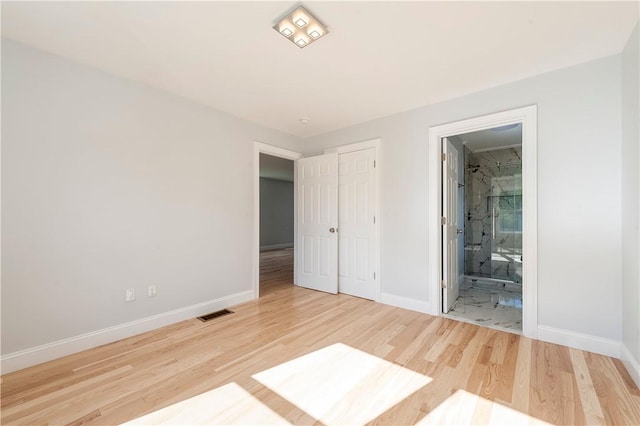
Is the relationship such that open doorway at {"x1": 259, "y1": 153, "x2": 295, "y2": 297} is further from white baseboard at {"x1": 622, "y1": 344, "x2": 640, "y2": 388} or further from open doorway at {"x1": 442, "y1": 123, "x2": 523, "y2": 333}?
white baseboard at {"x1": 622, "y1": 344, "x2": 640, "y2": 388}

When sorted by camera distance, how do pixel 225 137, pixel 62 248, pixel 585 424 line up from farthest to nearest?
pixel 225 137, pixel 62 248, pixel 585 424

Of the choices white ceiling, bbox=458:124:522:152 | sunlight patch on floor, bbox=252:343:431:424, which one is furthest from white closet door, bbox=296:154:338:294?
white ceiling, bbox=458:124:522:152

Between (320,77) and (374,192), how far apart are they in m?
1.68

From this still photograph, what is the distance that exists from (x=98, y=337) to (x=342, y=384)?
7.31ft

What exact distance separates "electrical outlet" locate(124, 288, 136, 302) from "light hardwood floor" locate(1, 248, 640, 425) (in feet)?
1.24

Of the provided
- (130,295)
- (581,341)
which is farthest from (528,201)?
(130,295)

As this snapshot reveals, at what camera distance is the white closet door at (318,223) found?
396cm

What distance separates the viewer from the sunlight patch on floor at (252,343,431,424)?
1.57 metres

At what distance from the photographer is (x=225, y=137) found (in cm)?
336

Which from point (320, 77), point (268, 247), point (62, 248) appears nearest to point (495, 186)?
point (320, 77)

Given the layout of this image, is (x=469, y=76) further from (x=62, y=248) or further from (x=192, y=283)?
(x=62, y=248)

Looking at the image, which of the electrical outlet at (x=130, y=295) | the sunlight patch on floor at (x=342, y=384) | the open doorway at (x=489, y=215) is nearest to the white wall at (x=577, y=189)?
the open doorway at (x=489, y=215)

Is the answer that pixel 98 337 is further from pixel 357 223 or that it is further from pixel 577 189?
pixel 577 189

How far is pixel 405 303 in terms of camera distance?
3305 mm
